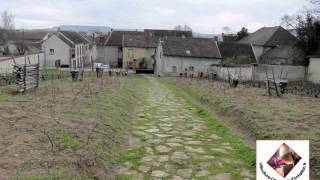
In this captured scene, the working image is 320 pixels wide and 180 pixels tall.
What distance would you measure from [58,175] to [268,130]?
19.1 feet

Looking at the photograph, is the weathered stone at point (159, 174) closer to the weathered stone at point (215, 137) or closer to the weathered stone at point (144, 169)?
the weathered stone at point (144, 169)

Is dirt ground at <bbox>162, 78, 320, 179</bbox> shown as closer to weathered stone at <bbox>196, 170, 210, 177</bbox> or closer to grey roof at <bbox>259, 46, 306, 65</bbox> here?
weathered stone at <bbox>196, 170, 210, 177</bbox>

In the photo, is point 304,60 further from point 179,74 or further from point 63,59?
point 63,59

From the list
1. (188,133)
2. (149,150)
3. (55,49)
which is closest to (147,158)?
(149,150)

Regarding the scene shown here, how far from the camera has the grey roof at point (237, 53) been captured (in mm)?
51069

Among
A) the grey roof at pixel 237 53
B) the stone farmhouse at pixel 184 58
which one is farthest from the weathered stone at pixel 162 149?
the grey roof at pixel 237 53

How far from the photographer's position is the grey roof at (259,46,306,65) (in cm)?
4648

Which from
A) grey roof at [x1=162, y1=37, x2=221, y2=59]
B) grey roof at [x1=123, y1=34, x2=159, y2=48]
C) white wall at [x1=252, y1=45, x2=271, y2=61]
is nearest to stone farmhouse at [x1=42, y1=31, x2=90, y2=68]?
grey roof at [x1=123, y1=34, x2=159, y2=48]

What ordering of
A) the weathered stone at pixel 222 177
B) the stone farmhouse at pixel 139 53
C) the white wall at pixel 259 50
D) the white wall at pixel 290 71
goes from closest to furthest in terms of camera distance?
the weathered stone at pixel 222 177 < the white wall at pixel 290 71 < the white wall at pixel 259 50 < the stone farmhouse at pixel 139 53

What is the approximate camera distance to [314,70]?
143ft

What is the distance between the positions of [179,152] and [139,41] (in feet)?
193

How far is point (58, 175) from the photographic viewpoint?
20.1 ft

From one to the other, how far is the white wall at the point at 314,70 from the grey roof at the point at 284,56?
1785mm

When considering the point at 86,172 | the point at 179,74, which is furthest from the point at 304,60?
the point at 86,172
